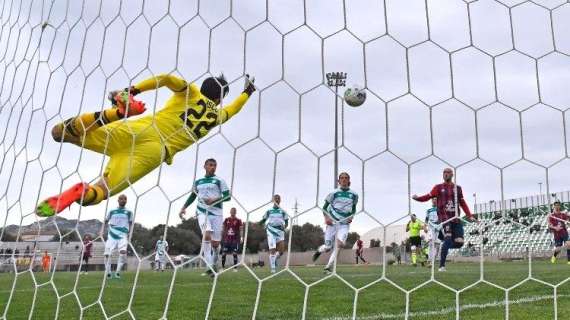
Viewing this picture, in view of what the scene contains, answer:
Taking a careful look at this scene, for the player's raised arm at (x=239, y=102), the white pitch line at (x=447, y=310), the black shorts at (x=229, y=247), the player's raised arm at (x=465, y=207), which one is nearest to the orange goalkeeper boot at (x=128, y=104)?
the player's raised arm at (x=239, y=102)

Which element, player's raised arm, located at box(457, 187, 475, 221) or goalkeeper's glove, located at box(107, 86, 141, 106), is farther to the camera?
goalkeeper's glove, located at box(107, 86, 141, 106)

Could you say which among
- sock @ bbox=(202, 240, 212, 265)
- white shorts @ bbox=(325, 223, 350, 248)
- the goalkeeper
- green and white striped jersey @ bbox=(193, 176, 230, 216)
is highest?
the goalkeeper

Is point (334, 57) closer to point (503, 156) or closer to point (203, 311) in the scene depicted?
point (503, 156)

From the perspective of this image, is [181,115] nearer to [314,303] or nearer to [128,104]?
[128,104]

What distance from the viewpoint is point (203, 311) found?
3.55 meters

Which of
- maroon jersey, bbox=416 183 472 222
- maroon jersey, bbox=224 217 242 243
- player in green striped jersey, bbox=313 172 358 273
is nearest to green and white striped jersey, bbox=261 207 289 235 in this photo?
player in green striped jersey, bbox=313 172 358 273

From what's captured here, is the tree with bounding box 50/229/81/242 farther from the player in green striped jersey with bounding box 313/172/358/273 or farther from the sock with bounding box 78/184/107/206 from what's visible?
the player in green striped jersey with bounding box 313/172/358/273

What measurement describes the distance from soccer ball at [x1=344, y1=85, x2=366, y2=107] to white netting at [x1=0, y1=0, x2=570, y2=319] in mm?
54

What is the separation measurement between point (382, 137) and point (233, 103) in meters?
0.71

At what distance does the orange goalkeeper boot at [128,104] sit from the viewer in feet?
8.80

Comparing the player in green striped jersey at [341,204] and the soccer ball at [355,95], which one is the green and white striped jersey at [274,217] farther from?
the soccer ball at [355,95]

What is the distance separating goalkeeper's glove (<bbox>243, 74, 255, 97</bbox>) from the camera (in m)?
2.36

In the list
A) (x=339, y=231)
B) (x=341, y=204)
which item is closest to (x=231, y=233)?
(x=339, y=231)

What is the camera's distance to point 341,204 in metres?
2.38
